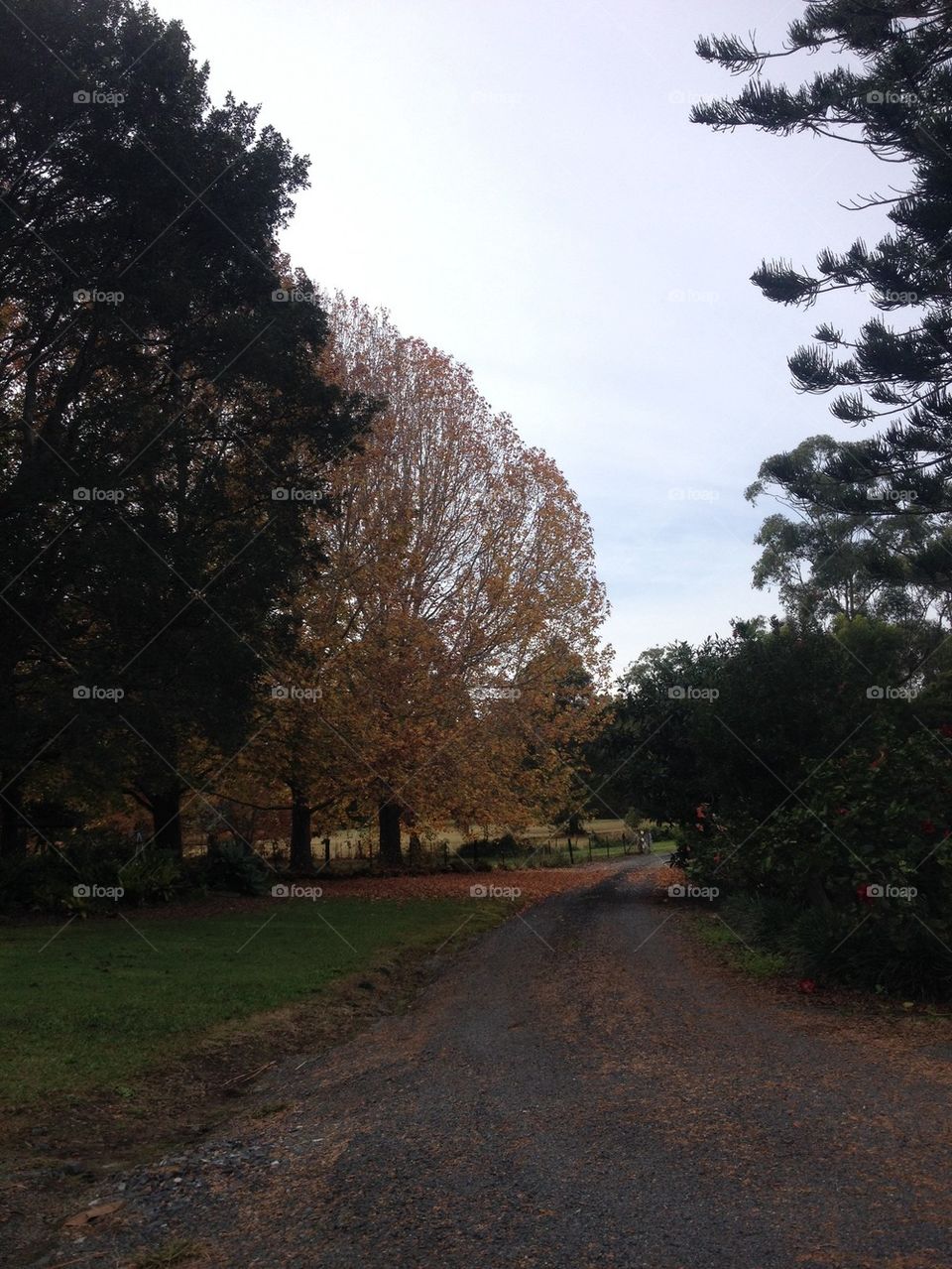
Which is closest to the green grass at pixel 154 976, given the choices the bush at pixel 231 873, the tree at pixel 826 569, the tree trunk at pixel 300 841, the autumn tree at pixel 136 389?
the autumn tree at pixel 136 389

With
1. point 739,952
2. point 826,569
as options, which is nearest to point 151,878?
point 739,952

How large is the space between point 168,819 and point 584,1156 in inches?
749

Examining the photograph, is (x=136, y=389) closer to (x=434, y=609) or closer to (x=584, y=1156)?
(x=434, y=609)

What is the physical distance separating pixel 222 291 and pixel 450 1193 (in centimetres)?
1580

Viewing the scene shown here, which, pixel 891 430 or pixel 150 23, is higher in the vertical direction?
pixel 150 23

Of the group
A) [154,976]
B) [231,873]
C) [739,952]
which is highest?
[231,873]

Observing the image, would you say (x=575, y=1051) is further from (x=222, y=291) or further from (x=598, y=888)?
(x=598, y=888)

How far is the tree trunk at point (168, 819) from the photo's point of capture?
872 inches

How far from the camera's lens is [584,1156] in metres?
5.02

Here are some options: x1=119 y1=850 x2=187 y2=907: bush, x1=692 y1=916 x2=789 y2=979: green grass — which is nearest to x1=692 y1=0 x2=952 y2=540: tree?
x1=692 y1=916 x2=789 y2=979: green grass

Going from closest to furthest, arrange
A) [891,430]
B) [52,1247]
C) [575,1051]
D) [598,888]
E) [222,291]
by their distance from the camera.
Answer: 1. [52,1247]
2. [575,1051]
3. [891,430]
4. [222,291]
5. [598,888]

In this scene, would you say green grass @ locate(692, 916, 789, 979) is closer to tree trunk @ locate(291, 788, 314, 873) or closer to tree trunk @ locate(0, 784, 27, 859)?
tree trunk @ locate(0, 784, 27, 859)

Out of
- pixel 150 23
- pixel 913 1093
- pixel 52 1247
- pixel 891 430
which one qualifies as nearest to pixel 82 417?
pixel 150 23

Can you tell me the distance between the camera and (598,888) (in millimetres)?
23109
